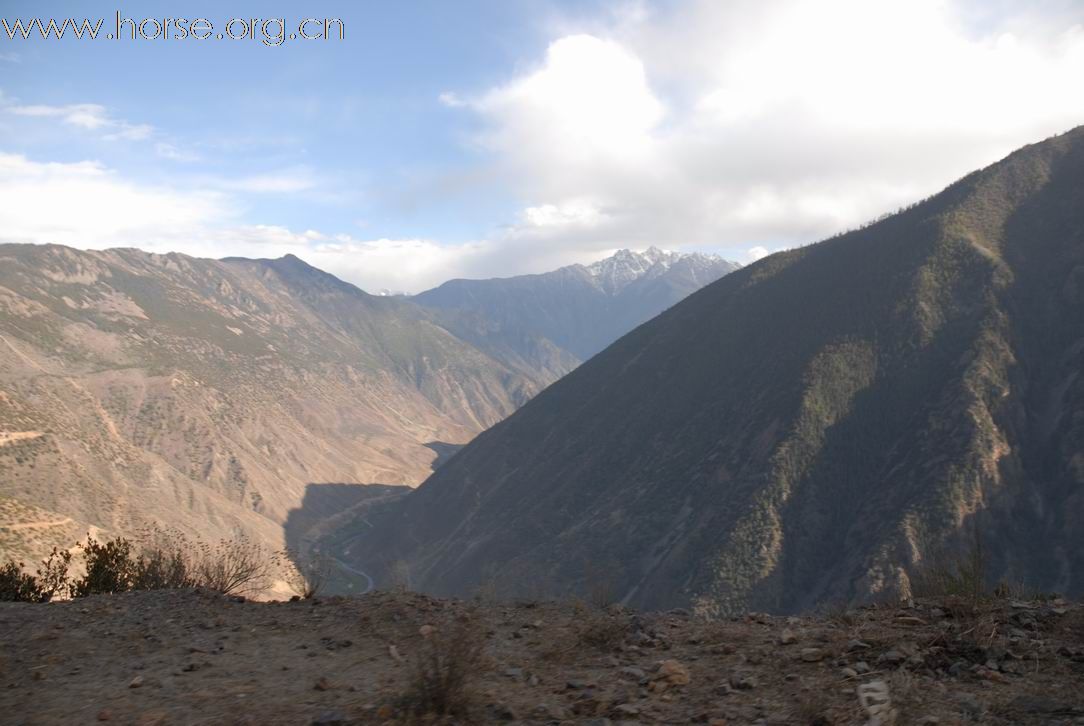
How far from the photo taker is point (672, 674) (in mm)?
6406

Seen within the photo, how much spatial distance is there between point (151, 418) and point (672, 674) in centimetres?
12465

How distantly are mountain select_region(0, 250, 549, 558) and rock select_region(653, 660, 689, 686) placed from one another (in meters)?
43.4

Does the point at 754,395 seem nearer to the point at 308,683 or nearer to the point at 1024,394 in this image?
the point at 1024,394

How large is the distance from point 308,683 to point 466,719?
210 cm

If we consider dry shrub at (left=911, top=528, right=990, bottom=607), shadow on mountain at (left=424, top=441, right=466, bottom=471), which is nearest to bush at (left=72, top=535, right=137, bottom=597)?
dry shrub at (left=911, top=528, right=990, bottom=607)

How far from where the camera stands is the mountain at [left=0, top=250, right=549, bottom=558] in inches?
2415

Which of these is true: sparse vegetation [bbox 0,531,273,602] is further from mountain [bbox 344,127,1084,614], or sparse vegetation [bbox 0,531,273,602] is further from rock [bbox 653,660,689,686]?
mountain [bbox 344,127,1084,614]

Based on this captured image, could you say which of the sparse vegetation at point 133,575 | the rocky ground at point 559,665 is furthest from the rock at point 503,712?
the sparse vegetation at point 133,575

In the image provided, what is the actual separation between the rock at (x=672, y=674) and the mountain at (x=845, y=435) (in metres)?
28.3

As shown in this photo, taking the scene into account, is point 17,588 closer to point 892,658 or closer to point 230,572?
point 230,572

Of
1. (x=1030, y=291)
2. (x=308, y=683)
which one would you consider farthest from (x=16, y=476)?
(x=1030, y=291)

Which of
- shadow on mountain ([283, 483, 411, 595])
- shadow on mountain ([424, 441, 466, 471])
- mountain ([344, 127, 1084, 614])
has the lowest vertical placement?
shadow on mountain ([283, 483, 411, 595])

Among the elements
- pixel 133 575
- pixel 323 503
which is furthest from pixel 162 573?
pixel 323 503

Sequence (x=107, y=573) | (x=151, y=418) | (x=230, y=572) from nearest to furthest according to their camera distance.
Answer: (x=107, y=573)
(x=230, y=572)
(x=151, y=418)
